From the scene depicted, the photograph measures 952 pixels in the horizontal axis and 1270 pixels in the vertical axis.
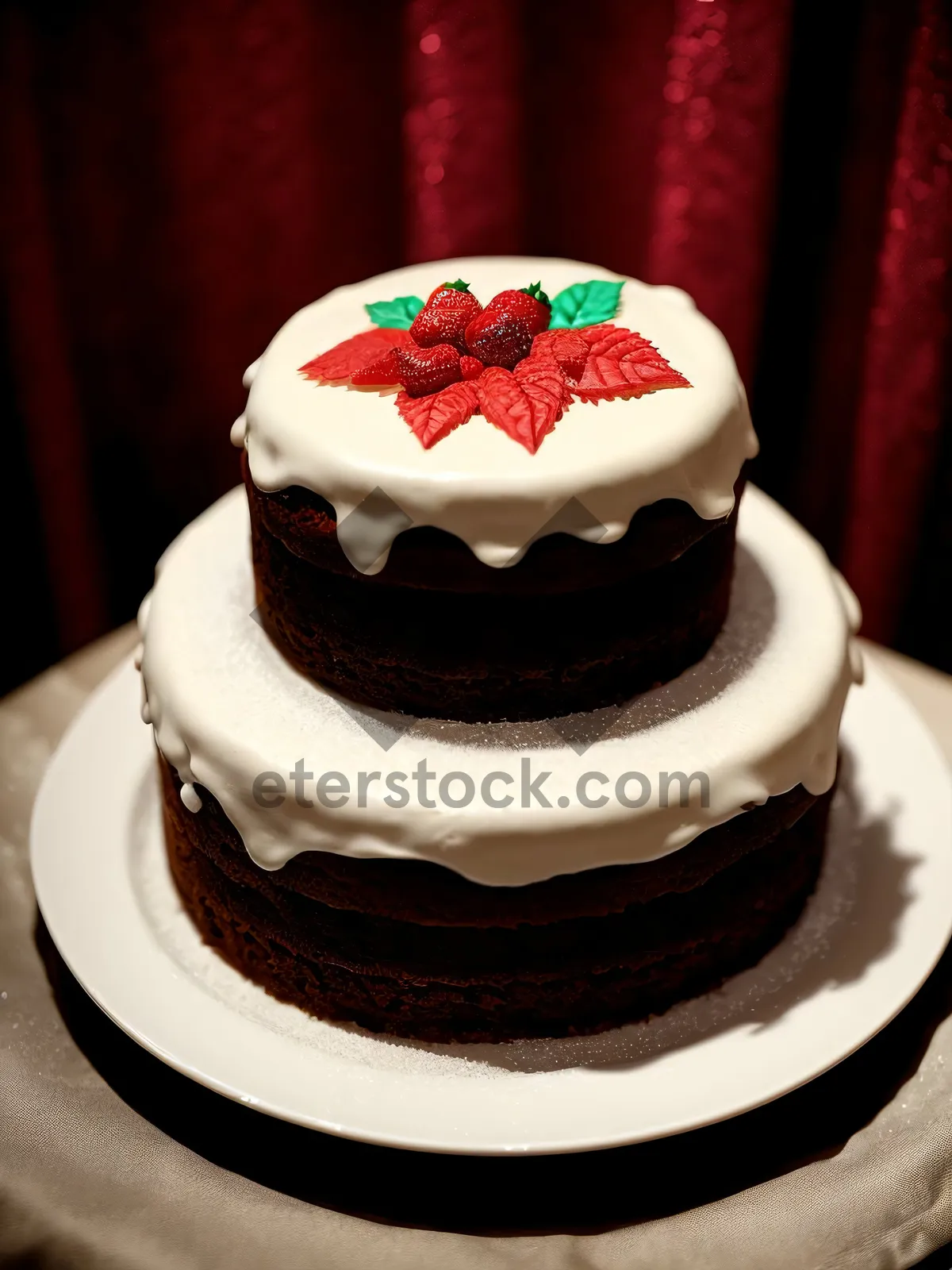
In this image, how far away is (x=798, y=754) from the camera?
1428 mm

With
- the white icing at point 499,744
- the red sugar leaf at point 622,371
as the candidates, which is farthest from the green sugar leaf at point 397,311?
the white icing at point 499,744

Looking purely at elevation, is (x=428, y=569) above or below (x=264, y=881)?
above

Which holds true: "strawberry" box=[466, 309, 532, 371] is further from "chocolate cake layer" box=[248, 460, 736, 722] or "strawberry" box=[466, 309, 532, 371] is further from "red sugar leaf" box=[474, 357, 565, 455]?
"chocolate cake layer" box=[248, 460, 736, 722]

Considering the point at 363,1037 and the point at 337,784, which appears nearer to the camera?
the point at 337,784

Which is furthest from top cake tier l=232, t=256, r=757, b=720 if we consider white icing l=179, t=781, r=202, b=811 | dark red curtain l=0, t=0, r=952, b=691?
dark red curtain l=0, t=0, r=952, b=691

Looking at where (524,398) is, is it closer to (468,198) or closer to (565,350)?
(565,350)

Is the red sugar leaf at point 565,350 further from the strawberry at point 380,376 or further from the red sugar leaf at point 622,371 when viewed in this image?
the strawberry at point 380,376

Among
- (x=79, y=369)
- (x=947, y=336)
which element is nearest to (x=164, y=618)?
(x=79, y=369)

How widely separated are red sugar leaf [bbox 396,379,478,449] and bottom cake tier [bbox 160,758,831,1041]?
0.45 meters

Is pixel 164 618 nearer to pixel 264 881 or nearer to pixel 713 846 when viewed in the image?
pixel 264 881

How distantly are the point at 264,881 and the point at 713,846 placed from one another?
1.65 ft

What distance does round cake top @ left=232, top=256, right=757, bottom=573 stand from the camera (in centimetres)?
128

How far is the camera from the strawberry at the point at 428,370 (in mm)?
1398

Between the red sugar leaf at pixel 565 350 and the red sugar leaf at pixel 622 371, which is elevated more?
the red sugar leaf at pixel 565 350
